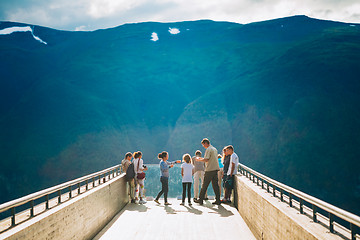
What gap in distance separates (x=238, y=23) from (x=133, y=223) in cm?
8791

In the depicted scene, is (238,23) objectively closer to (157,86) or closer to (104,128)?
(157,86)

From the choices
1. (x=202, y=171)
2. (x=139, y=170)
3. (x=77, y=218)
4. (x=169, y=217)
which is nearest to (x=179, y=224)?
(x=169, y=217)

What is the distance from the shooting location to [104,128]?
54.8 meters

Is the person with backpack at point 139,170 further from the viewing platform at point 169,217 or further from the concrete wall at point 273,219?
the concrete wall at point 273,219

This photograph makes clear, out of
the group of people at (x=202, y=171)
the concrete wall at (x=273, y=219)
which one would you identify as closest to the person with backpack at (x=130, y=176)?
the group of people at (x=202, y=171)

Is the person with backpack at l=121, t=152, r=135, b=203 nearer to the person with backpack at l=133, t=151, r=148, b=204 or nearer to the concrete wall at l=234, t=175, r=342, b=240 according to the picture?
the person with backpack at l=133, t=151, r=148, b=204

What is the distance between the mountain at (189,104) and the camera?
46.2m

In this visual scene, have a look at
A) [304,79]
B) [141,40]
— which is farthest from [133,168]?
[141,40]

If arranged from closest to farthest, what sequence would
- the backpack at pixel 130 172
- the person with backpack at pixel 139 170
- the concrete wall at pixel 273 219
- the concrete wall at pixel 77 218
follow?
the concrete wall at pixel 273 219, the concrete wall at pixel 77 218, the person with backpack at pixel 139 170, the backpack at pixel 130 172

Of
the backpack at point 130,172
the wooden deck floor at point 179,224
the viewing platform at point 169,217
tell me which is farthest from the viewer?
the backpack at point 130,172

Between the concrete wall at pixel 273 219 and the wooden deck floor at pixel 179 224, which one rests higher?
the concrete wall at pixel 273 219

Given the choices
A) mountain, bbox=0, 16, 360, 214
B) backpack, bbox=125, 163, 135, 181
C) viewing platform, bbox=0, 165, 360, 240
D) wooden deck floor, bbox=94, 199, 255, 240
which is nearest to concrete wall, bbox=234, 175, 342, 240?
viewing platform, bbox=0, 165, 360, 240

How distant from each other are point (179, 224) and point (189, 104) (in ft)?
174

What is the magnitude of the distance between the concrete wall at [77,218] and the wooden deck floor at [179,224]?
1.16 ft
